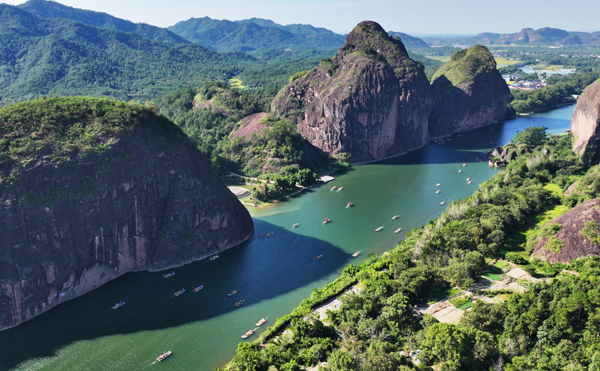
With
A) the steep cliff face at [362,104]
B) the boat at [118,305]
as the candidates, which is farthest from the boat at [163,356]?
the steep cliff face at [362,104]

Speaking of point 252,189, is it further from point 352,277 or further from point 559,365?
point 559,365

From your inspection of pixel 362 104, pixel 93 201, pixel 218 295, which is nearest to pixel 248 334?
pixel 218 295

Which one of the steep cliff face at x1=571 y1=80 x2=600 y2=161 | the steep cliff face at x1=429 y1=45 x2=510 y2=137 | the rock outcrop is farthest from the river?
the steep cliff face at x1=429 y1=45 x2=510 y2=137

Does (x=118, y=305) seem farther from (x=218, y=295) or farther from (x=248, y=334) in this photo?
(x=248, y=334)

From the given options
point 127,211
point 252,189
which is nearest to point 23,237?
point 127,211

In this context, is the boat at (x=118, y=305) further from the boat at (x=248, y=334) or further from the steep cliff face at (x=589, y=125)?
the steep cliff face at (x=589, y=125)

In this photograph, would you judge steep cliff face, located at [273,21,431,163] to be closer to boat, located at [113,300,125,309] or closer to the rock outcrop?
the rock outcrop
